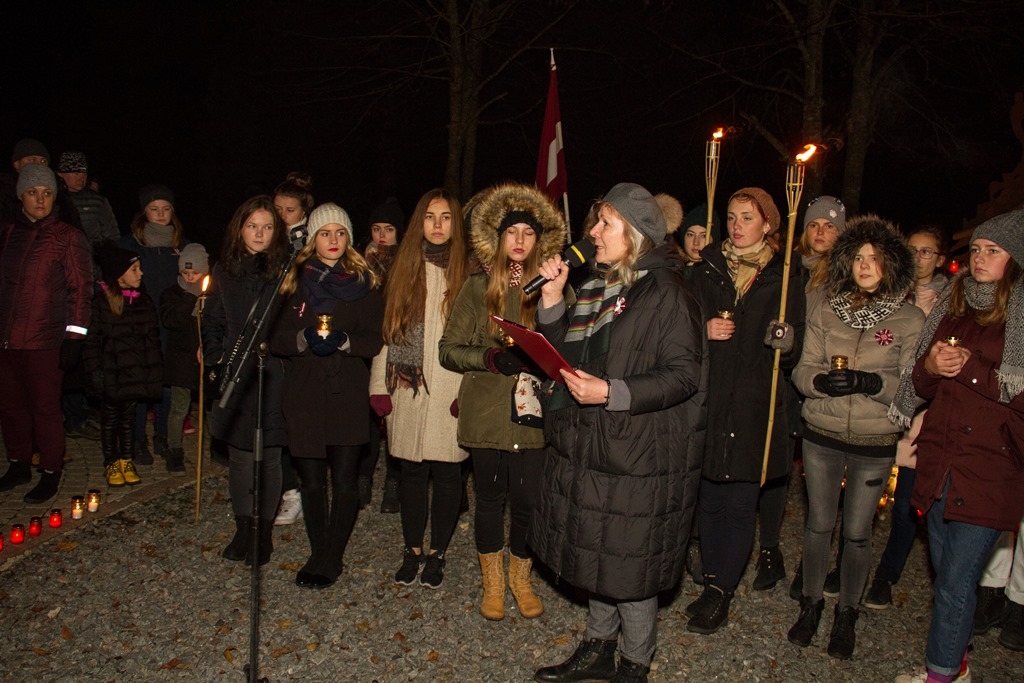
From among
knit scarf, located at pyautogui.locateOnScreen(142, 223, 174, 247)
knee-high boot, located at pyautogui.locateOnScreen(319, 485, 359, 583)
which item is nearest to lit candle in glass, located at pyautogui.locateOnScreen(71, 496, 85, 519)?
knee-high boot, located at pyautogui.locateOnScreen(319, 485, 359, 583)

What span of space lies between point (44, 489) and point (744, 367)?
5528 millimetres

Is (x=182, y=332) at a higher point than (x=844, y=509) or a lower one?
higher

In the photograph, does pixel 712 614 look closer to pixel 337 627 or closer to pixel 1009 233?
pixel 337 627

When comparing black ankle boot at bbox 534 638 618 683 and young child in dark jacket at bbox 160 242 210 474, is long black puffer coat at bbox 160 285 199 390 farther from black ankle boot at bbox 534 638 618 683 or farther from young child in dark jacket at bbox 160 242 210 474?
black ankle boot at bbox 534 638 618 683

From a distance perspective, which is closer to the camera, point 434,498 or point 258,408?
point 258,408

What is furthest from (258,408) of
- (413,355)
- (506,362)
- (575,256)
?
(413,355)

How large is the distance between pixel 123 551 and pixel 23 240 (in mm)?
2617

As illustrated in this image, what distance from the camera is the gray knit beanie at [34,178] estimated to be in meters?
6.68

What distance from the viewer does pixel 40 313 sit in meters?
6.72

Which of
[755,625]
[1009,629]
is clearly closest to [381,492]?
[755,625]

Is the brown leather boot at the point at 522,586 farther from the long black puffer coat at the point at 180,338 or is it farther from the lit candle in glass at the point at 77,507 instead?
the long black puffer coat at the point at 180,338

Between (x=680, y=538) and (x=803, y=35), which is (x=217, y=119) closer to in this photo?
(x=803, y=35)

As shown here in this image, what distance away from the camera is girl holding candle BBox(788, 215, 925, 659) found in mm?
4789

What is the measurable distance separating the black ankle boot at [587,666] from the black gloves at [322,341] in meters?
2.20
